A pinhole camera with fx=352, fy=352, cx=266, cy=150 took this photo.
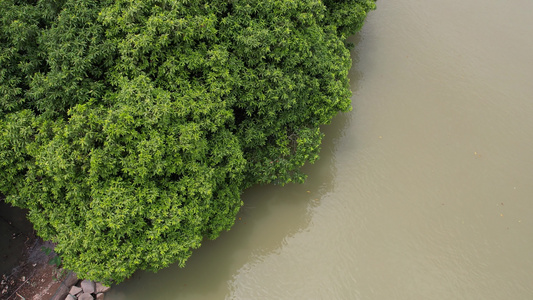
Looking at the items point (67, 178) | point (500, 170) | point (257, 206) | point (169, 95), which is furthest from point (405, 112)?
point (67, 178)

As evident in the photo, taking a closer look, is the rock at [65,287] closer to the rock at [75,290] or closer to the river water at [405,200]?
the rock at [75,290]

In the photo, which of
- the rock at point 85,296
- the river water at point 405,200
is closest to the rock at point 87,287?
the rock at point 85,296

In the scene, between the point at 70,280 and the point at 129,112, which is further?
the point at 70,280

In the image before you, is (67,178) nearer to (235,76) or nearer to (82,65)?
(82,65)

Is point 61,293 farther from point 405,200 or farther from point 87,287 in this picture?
point 405,200

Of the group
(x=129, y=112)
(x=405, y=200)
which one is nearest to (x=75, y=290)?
(x=129, y=112)
